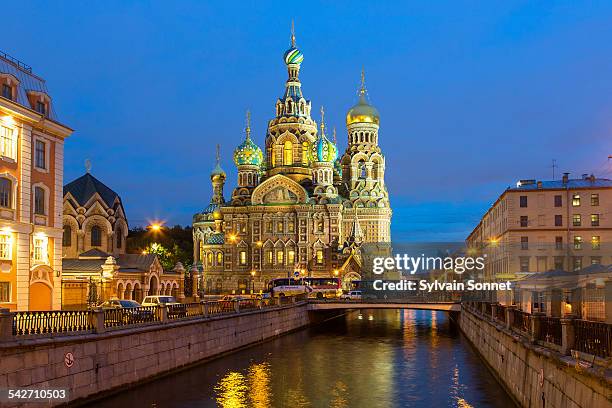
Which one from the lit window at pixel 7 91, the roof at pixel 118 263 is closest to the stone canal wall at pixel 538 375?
the lit window at pixel 7 91

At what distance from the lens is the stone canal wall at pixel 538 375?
15.2 meters

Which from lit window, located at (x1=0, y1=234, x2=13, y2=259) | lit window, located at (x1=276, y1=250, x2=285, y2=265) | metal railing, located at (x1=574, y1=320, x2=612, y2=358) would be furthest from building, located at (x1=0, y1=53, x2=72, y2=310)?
lit window, located at (x1=276, y1=250, x2=285, y2=265)

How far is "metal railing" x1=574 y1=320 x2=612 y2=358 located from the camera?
1568cm

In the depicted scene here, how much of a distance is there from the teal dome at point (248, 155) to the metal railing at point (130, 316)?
81.8m

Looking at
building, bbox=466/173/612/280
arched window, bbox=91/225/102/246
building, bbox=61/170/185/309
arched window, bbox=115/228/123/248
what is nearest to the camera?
building, bbox=61/170/185/309

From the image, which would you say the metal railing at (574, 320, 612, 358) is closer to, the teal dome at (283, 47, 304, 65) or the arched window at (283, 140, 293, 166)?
the arched window at (283, 140, 293, 166)

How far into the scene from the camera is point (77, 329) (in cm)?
2569

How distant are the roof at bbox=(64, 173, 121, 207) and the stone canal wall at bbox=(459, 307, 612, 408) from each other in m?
47.3

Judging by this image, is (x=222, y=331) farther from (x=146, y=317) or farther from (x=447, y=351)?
(x=447, y=351)

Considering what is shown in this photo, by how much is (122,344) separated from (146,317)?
3871 millimetres

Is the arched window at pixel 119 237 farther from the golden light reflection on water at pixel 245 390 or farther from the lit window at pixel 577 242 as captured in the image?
the lit window at pixel 577 242

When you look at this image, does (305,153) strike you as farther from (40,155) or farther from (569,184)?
(40,155)

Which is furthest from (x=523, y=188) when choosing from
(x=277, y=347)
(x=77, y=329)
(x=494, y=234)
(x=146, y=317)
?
(x=77, y=329)

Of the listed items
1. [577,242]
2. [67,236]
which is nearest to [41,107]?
[67,236]
